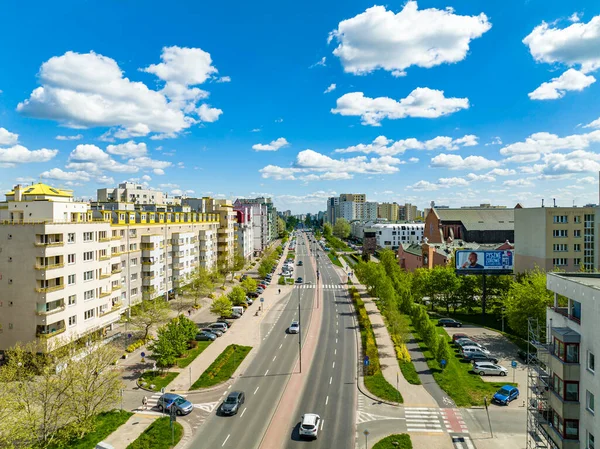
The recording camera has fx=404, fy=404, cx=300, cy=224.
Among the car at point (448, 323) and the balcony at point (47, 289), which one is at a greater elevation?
the balcony at point (47, 289)

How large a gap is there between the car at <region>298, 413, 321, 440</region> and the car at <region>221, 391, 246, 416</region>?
6.50 m

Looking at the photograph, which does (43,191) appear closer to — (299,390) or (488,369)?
(299,390)

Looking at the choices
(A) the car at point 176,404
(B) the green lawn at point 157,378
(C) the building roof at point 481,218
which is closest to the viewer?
(A) the car at point 176,404

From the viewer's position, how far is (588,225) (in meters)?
69.7

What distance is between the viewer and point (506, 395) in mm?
37875

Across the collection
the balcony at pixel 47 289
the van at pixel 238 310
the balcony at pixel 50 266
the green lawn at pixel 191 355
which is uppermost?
the balcony at pixel 50 266

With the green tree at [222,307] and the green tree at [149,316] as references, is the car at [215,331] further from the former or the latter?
the green tree at [149,316]

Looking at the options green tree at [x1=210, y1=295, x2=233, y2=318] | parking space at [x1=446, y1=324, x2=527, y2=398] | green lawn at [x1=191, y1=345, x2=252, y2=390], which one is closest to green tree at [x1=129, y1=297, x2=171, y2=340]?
green lawn at [x1=191, y1=345, x2=252, y2=390]

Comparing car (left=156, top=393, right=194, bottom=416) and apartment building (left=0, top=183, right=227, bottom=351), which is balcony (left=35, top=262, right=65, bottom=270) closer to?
apartment building (left=0, top=183, right=227, bottom=351)

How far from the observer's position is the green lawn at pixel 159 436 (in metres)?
30.1

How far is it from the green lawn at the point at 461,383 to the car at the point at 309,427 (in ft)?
47.0

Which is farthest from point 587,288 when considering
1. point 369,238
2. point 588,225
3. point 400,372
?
point 369,238

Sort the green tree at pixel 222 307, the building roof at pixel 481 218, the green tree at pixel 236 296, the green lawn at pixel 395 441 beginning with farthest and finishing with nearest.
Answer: the building roof at pixel 481 218, the green tree at pixel 236 296, the green tree at pixel 222 307, the green lawn at pixel 395 441

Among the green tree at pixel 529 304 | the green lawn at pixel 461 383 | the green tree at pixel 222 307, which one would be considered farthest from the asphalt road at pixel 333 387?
the green tree at pixel 529 304
